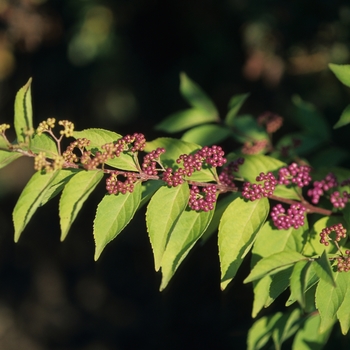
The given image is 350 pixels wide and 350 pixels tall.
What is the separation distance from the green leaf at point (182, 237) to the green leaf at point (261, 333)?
2.34ft

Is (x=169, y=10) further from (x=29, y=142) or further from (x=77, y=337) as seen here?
(x=29, y=142)

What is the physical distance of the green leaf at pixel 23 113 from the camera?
1.65m

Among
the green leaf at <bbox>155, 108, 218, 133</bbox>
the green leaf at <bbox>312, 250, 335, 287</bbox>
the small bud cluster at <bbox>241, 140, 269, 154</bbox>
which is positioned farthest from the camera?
the green leaf at <bbox>155, 108, 218, 133</bbox>

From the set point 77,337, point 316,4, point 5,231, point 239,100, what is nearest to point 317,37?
point 316,4

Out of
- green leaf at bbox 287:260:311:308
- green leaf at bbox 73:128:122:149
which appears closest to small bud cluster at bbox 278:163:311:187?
green leaf at bbox 287:260:311:308

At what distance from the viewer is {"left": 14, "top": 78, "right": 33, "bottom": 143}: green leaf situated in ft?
5.43

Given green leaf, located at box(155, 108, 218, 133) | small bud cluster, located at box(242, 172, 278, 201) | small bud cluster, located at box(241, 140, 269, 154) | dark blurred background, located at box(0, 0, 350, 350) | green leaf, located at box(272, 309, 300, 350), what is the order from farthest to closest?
dark blurred background, located at box(0, 0, 350, 350)
green leaf, located at box(155, 108, 218, 133)
small bud cluster, located at box(241, 140, 269, 154)
green leaf, located at box(272, 309, 300, 350)
small bud cluster, located at box(242, 172, 278, 201)

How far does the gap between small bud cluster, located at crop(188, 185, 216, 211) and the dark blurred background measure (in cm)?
294

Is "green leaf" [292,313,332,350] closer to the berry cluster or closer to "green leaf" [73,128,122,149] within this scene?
the berry cluster

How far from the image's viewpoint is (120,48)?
616 centimetres

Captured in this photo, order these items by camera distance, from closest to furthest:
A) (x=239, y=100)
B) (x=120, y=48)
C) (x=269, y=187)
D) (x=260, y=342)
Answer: (x=269, y=187)
(x=260, y=342)
(x=239, y=100)
(x=120, y=48)

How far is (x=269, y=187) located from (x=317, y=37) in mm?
2841

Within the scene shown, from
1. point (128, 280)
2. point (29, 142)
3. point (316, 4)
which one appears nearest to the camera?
point (29, 142)

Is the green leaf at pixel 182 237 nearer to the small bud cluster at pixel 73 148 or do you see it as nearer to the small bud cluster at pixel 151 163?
the small bud cluster at pixel 151 163
